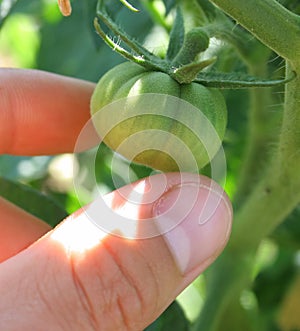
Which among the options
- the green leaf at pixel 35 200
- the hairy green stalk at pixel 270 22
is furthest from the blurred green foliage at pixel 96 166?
the hairy green stalk at pixel 270 22

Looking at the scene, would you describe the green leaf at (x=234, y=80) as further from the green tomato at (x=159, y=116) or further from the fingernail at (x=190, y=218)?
the fingernail at (x=190, y=218)

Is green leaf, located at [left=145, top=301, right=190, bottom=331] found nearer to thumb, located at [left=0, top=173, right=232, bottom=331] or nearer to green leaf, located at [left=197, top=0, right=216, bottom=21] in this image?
thumb, located at [left=0, top=173, right=232, bottom=331]

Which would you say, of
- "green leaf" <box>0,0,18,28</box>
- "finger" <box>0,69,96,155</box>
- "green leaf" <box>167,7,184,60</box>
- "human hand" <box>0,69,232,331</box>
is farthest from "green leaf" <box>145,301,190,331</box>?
"green leaf" <box>0,0,18,28</box>

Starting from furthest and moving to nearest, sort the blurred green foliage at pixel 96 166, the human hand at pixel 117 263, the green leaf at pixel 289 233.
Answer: the green leaf at pixel 289 233
the blurred green foliage at pixel 96 166
the human hand at pixel 117 263

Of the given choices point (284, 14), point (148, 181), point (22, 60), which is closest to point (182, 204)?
point (148, 181)

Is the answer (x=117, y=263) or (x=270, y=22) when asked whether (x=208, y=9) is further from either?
(x=117, y=263)

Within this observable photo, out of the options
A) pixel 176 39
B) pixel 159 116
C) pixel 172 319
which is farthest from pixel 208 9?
pixel 172 319
